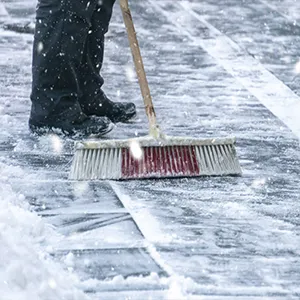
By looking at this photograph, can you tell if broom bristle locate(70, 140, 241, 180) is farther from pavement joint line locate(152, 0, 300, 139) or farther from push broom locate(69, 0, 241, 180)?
pavement joint line locate(152, 0, 300, 139)

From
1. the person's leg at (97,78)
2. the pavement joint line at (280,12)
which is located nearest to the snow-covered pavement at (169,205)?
the person's leg at (97,78)

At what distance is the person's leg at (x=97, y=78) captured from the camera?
465 centimetres

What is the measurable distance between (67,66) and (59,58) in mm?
57

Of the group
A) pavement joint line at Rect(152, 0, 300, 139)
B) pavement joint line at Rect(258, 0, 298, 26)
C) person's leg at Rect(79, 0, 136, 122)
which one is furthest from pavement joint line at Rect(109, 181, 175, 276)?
pavement joint line at Rect(258, 0, 298, 26)

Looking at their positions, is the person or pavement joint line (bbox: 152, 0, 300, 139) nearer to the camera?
the person

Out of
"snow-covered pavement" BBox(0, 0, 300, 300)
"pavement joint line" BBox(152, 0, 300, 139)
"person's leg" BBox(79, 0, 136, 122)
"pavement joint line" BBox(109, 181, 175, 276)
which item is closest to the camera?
"snow-covered pavement" BBox(0, 0, 300, 300)

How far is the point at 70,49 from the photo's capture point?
441 cm

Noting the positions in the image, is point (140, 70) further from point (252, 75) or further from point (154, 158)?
point (252, 75)

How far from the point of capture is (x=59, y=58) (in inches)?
174

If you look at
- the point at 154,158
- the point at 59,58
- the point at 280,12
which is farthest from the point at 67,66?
the point at 280,12

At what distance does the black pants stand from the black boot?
0.08 ft

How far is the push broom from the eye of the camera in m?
3.91

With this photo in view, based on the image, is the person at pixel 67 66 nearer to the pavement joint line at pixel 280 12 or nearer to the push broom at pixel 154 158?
the push broom at pixel 154 158

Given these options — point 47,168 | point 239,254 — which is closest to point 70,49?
point 47,168
